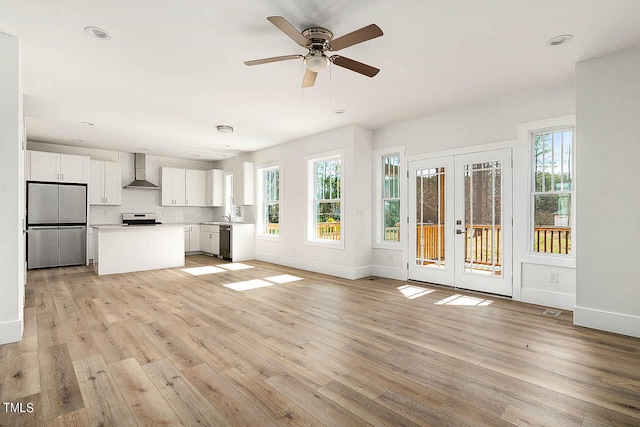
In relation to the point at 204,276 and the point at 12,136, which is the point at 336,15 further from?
the point at 204,276

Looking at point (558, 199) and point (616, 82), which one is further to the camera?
point (558, 199)

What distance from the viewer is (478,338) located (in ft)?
9.79

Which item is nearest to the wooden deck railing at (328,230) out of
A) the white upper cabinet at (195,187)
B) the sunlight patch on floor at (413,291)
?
the sunlight patch on floor at (413,291)

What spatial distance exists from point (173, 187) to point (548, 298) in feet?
27.8

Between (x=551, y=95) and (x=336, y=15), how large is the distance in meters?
3.04

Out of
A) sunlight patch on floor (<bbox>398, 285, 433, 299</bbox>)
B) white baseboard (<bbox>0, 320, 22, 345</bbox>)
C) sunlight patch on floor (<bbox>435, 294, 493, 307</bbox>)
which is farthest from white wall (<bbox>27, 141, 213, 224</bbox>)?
sunlight patch on floor (<bbox>435, 294, 493, 307</bbox>)

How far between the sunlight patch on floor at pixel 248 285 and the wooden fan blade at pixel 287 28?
139 inches

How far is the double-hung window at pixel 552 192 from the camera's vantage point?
3.93m

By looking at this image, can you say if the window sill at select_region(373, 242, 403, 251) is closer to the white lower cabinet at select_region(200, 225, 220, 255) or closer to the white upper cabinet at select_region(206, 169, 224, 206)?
the white lower cabinet at select_region(200, 225, 220, 255)

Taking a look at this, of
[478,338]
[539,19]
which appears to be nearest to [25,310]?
[478,338]

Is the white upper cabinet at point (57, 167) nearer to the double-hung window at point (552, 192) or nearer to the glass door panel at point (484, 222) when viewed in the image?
the glass door panel at point (484, 222)

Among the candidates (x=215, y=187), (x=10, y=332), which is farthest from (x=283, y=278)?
(x=215, y=187)

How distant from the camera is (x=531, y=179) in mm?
Result: 4180

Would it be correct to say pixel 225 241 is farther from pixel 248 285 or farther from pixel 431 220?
pixel 431 220
